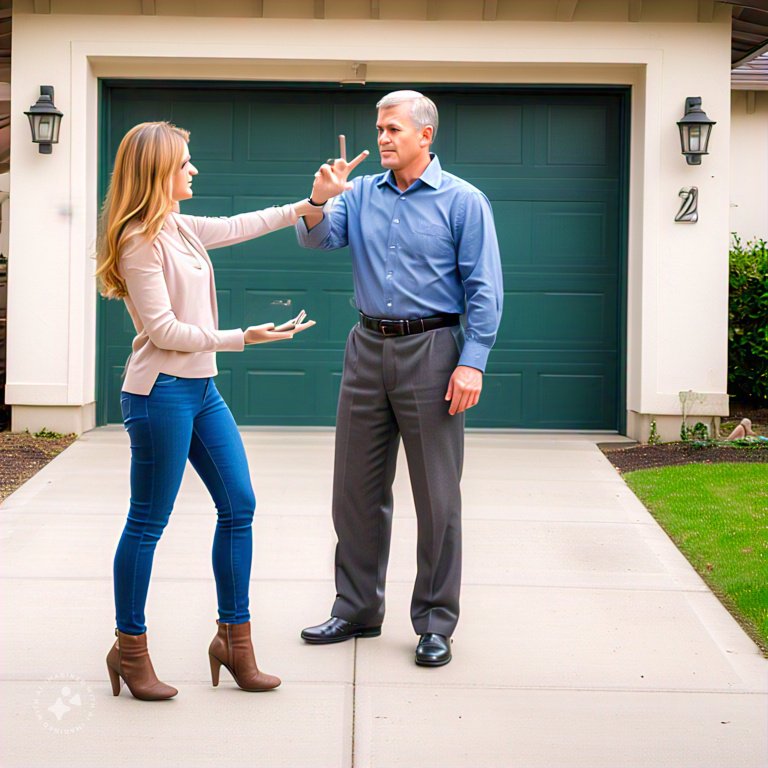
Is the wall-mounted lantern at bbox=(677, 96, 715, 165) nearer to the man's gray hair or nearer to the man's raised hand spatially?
the man's gray hair

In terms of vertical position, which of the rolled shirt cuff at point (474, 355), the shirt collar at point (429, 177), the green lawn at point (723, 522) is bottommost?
the green lawn at point (723, 522)

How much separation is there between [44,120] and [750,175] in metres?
7.59

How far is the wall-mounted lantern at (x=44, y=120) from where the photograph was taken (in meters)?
9.43

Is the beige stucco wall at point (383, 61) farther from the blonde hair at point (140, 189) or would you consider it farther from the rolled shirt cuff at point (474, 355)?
the blonde hair at point (140, 189)

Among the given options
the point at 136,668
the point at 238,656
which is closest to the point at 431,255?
the point at 238,656

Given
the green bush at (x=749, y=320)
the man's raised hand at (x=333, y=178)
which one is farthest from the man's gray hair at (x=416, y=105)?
the green bush at (x=749, y=320)

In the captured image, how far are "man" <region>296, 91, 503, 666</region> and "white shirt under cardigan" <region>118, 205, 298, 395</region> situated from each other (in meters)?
0.66

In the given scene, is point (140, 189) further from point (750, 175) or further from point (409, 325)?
point (750, 175)

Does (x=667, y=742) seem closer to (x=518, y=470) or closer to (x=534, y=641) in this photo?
(x=534, y=641)

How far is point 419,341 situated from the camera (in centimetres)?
466

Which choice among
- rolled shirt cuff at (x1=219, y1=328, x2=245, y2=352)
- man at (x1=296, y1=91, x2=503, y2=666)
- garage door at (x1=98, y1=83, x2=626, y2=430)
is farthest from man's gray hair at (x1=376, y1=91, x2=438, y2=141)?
garage door at (x1=98, y1=83, x2=626, y2=430)

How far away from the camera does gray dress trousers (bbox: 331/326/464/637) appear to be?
4664 mm

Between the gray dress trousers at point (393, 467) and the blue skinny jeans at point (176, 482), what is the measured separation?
74 centimetres

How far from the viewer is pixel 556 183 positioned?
1020cm
